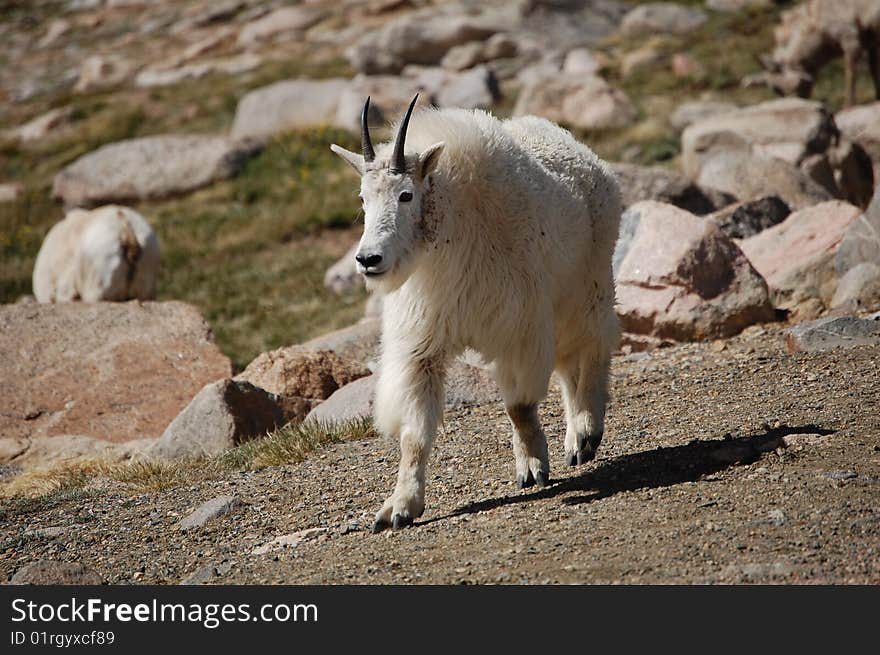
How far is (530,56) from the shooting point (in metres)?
29.4

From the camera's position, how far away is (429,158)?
6203mm

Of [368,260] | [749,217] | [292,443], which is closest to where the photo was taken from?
[368,260]

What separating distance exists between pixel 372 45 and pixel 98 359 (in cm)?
1979

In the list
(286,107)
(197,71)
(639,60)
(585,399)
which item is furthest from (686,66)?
(585,399)

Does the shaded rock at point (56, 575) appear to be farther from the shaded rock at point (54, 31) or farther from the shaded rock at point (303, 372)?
the shaded rock at point (54, 31)

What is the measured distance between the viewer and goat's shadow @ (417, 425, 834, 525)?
634 centimetres

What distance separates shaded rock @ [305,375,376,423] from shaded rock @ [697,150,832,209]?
727 cm

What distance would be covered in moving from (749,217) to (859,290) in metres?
3.00

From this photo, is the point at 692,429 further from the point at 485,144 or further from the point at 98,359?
the point at 98,359

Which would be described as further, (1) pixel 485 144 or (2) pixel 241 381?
(2) pixel 241 381

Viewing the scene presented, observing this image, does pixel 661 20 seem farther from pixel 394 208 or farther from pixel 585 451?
pixel 394 208

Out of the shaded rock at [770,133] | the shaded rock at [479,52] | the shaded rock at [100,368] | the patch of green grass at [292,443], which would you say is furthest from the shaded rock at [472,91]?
the patch of green grass at [292,443]

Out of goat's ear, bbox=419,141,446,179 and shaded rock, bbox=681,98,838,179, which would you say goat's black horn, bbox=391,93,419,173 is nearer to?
goat's ear, bbox=419,141,446,179

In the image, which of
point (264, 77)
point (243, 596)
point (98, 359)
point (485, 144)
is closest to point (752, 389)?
point (485, 144)
